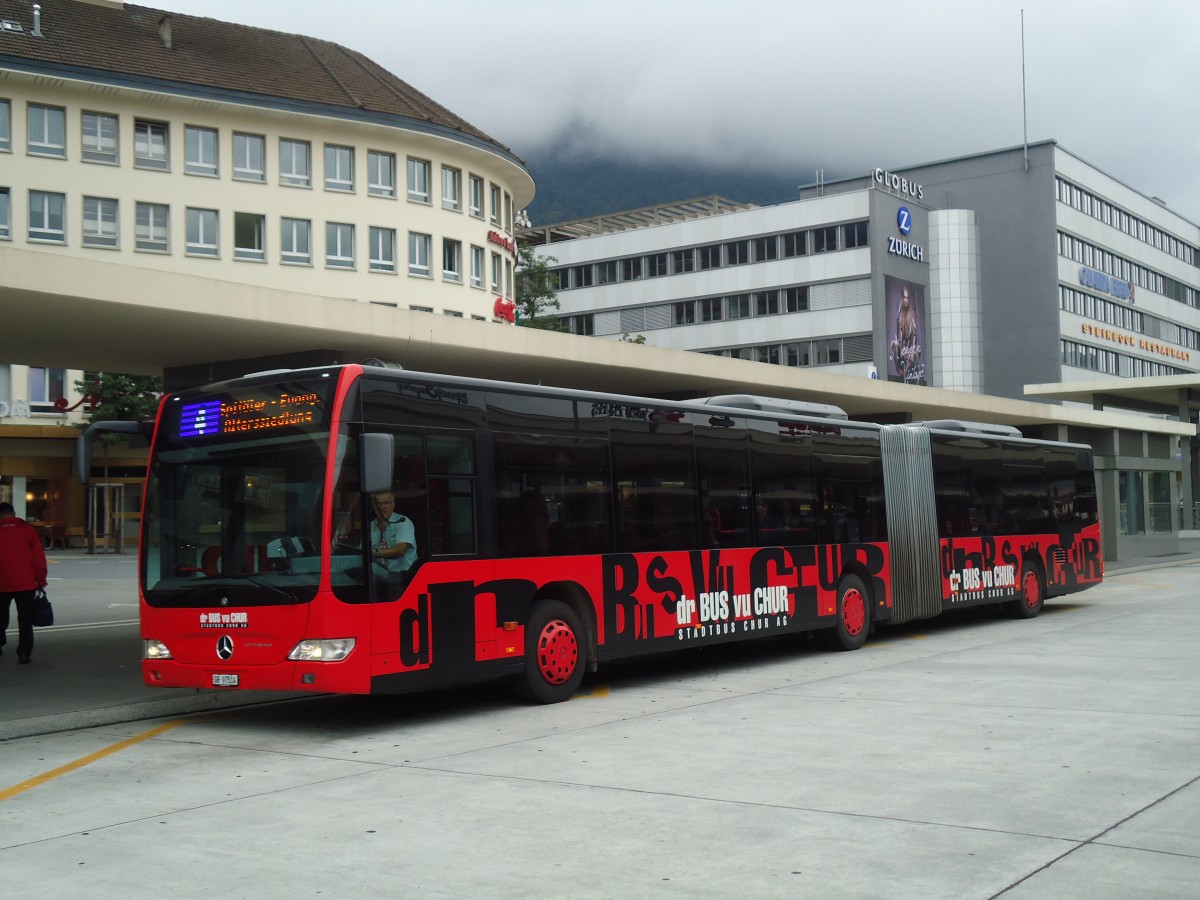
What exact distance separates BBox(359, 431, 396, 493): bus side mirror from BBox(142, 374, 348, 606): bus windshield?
0.52 m

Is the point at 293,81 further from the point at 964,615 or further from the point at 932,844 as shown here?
the point at 932,844

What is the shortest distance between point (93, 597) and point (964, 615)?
17.6 m

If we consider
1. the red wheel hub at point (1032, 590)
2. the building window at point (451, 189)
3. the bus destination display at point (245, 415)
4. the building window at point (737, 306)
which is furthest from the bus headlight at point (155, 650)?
the building window at point (737, 306)

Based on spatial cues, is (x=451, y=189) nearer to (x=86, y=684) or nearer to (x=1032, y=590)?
(x=1032, y=590)

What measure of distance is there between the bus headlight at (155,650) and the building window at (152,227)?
41.1 metres

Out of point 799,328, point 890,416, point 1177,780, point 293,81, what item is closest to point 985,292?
point 799,328

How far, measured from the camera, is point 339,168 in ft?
176

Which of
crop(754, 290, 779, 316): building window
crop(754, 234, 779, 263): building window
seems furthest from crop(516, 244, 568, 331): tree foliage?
crop(754, 234, 779, 263): building window

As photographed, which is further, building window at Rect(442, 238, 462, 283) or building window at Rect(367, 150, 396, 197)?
building window at Rect(442, 238, 462, 283)

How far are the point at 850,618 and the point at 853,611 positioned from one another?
5.8 inches

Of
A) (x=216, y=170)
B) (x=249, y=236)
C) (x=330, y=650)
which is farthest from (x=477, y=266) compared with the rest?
(x=330, y=650)

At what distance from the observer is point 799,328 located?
77938 mm

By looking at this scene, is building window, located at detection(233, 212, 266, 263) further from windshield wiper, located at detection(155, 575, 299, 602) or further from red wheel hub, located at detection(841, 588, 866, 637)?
windshield wiper, located at detection(155, 575, 299, 602)

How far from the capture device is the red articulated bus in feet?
34.7
